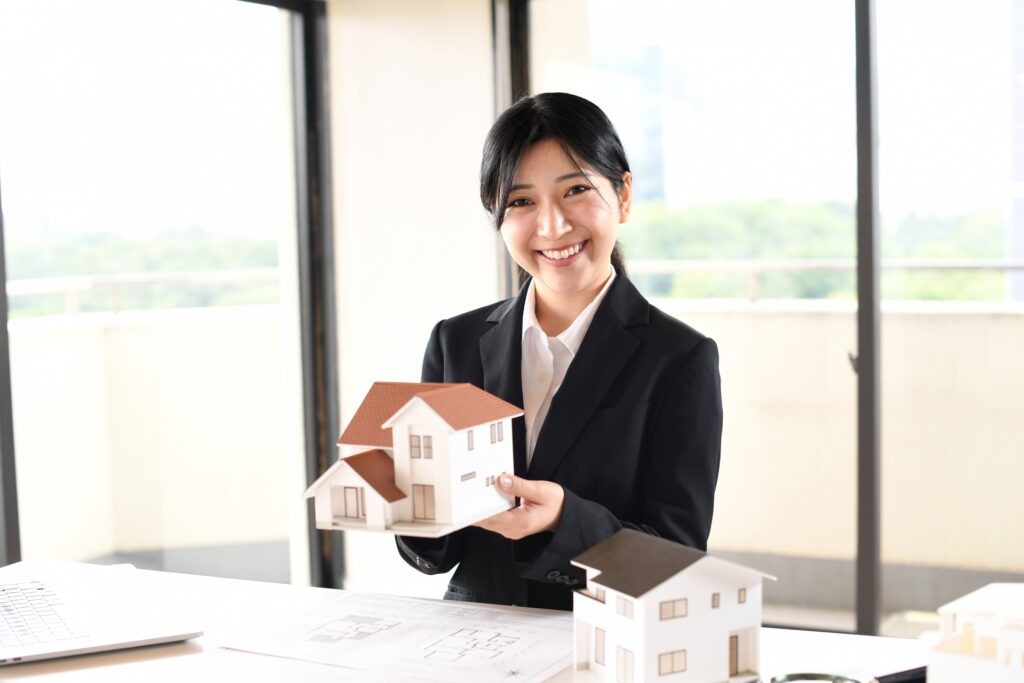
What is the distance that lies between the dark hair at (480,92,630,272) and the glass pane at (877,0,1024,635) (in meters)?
1.64

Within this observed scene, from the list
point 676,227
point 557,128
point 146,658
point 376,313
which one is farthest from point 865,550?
point 146,658

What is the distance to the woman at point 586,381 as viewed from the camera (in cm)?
168

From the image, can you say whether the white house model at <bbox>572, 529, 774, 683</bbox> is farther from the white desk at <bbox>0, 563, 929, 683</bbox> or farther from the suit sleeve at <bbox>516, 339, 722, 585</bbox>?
the suit sleeve at <bbox>516, 339, 722, 585</bbox>

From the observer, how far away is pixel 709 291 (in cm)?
338

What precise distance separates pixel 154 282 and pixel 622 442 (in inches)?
84.8

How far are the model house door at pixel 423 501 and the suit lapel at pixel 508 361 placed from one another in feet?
1.14

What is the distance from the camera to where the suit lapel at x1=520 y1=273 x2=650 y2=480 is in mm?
1703

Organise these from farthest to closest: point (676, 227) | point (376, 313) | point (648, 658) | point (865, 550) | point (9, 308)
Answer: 1. point (376, 313)
2. point (676, 227)
3. point (865, 550)
4. point (9, 308)
5. point (648, 658)

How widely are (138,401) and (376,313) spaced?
827 mm

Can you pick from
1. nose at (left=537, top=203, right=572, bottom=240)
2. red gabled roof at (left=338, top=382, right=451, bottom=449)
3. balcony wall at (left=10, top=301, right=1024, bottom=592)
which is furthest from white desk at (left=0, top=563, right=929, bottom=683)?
balcony wall at (left=10, top=301, right=1024, bottom=592)

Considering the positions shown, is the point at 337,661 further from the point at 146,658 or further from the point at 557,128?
the point at 557,128

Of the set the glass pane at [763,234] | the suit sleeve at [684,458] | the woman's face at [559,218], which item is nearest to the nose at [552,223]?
the woman's face at [559,218]

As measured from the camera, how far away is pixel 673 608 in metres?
1.24

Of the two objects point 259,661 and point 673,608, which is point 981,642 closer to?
point 673,608
